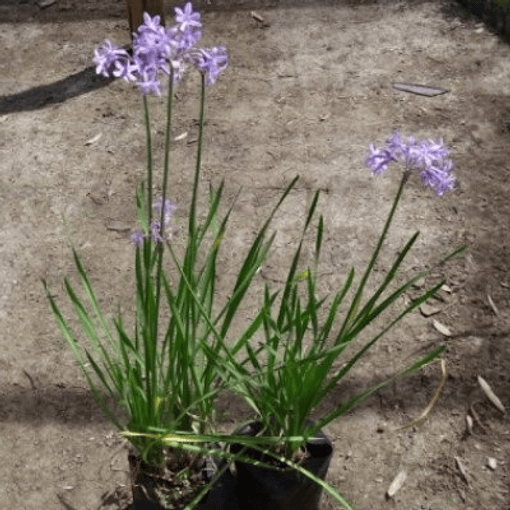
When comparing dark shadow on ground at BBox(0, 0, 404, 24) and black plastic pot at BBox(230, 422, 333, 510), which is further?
dark shadow on ground at BBox(0, 0, 404, 24)

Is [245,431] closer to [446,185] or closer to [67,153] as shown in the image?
[446,185]

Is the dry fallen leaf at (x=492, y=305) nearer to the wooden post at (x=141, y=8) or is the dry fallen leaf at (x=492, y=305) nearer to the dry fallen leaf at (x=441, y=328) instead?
the dry fallen leaf at (x=441, y=328)

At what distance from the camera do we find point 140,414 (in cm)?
Result: 203

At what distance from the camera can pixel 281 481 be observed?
2.10 meters

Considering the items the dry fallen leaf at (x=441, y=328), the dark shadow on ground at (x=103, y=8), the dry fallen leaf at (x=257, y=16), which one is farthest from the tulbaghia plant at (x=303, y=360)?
the dark shadow on ground at (x=103, y=8)

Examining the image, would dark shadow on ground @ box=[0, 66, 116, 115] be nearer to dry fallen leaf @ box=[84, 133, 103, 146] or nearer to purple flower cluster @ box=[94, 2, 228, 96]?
dry fallen leaf @ box=[84, 133, 103, 146]

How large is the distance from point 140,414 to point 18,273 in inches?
48.5

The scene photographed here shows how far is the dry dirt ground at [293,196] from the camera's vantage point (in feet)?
8.32

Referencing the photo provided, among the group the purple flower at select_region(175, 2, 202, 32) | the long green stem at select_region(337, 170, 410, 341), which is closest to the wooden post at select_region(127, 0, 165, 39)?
the long green stem at select_region(337, 170, 410, 341)

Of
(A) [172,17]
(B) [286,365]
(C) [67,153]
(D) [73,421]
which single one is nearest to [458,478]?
(B) [286,365]

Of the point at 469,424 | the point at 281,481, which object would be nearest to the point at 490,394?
the point at 469,424

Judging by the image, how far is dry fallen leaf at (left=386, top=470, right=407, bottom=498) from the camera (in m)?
2.44

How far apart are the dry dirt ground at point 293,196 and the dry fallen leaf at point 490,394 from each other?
0.02 metres

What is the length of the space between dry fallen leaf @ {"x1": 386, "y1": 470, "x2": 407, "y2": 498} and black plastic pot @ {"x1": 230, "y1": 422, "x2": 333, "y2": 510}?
0.29 m
